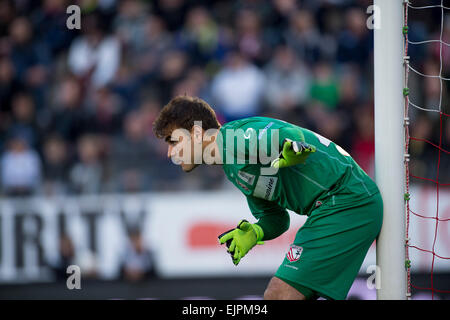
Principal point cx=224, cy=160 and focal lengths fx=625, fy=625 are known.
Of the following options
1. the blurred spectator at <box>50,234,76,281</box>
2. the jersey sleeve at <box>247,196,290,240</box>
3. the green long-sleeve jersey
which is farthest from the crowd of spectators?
the green long-sleeve jersey

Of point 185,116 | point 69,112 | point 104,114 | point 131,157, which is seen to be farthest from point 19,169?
point 185,116

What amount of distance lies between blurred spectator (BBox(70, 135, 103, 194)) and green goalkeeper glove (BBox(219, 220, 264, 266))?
4091 millimetres

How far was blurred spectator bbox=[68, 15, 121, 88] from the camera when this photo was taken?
8.54 meters

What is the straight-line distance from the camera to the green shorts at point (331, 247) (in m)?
3.50

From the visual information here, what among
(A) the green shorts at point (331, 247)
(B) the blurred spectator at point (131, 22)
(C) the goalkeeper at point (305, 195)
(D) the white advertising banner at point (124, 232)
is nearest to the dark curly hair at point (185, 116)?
(C) the goalkeeper at point (305, 195)

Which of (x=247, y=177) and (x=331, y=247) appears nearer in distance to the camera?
(x=331, y=247)

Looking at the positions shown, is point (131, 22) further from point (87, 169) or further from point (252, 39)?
point (87, 169)

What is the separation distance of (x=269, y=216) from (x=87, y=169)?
4306mm

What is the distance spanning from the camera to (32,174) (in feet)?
25.8

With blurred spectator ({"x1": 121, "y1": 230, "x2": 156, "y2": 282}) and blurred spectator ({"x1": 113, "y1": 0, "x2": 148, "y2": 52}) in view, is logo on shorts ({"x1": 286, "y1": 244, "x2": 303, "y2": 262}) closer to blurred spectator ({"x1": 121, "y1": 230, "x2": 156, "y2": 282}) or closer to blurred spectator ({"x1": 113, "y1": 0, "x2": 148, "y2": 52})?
blurred spectator ({"x1": 121, "y1": 230, "x2": 156, "y2": 282})

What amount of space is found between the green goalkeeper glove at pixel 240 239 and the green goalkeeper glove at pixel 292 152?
59cm

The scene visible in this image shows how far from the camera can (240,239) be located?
368 cm
